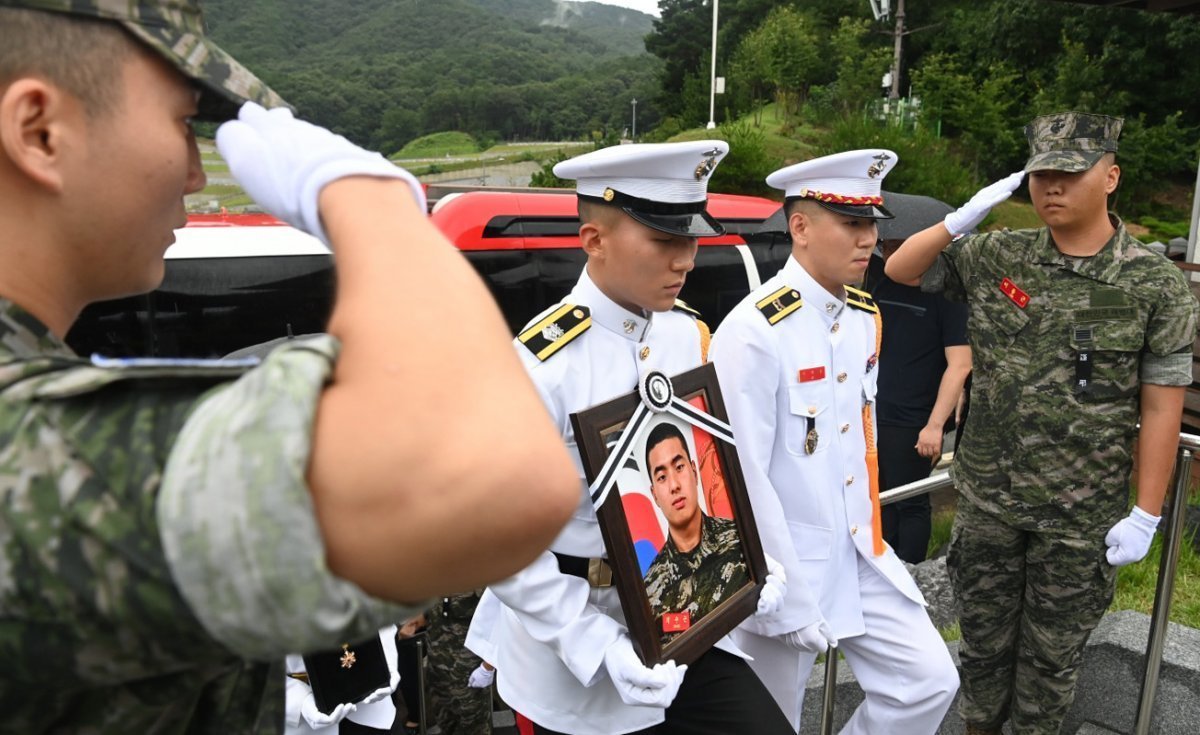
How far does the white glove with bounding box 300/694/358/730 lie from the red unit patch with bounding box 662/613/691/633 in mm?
935

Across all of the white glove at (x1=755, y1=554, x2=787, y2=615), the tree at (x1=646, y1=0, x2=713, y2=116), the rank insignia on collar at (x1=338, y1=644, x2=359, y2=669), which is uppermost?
the tree at (x1=646, y1=0, x2=713, y2=116)

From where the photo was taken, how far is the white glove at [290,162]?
29.6 inches

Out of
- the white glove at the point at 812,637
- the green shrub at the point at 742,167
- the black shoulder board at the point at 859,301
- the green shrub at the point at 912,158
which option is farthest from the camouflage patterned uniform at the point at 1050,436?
the green shrub at the point at 912,158

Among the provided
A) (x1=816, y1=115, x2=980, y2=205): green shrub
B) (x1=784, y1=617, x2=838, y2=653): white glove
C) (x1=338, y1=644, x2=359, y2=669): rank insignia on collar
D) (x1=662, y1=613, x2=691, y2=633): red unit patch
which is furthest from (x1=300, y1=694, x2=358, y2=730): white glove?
(x1=816, y1=115, x2=980, y2=205): green shrub

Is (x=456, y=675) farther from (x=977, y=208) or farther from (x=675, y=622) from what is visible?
(x=977, y=208)

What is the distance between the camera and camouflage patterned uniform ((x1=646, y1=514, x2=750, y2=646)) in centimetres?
201

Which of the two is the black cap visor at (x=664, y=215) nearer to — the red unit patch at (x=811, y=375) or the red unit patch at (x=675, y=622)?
the red unit patch at (x=811, y=375)

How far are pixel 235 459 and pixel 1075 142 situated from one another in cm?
351

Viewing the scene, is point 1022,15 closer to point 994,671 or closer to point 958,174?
point 958,174

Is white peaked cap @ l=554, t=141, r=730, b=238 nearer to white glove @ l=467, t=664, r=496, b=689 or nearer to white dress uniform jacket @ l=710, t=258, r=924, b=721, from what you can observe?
white dress uniform jacket @ l=710, t=258, r=924, b=721

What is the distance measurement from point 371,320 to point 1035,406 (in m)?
3.19

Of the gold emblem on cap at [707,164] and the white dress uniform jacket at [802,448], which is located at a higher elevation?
the gold emblem on cap at [707,164]

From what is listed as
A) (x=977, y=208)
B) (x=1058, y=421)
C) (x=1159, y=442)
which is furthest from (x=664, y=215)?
(x=1159, y=442)

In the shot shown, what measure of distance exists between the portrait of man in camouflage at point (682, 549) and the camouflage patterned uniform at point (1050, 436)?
163 cm
